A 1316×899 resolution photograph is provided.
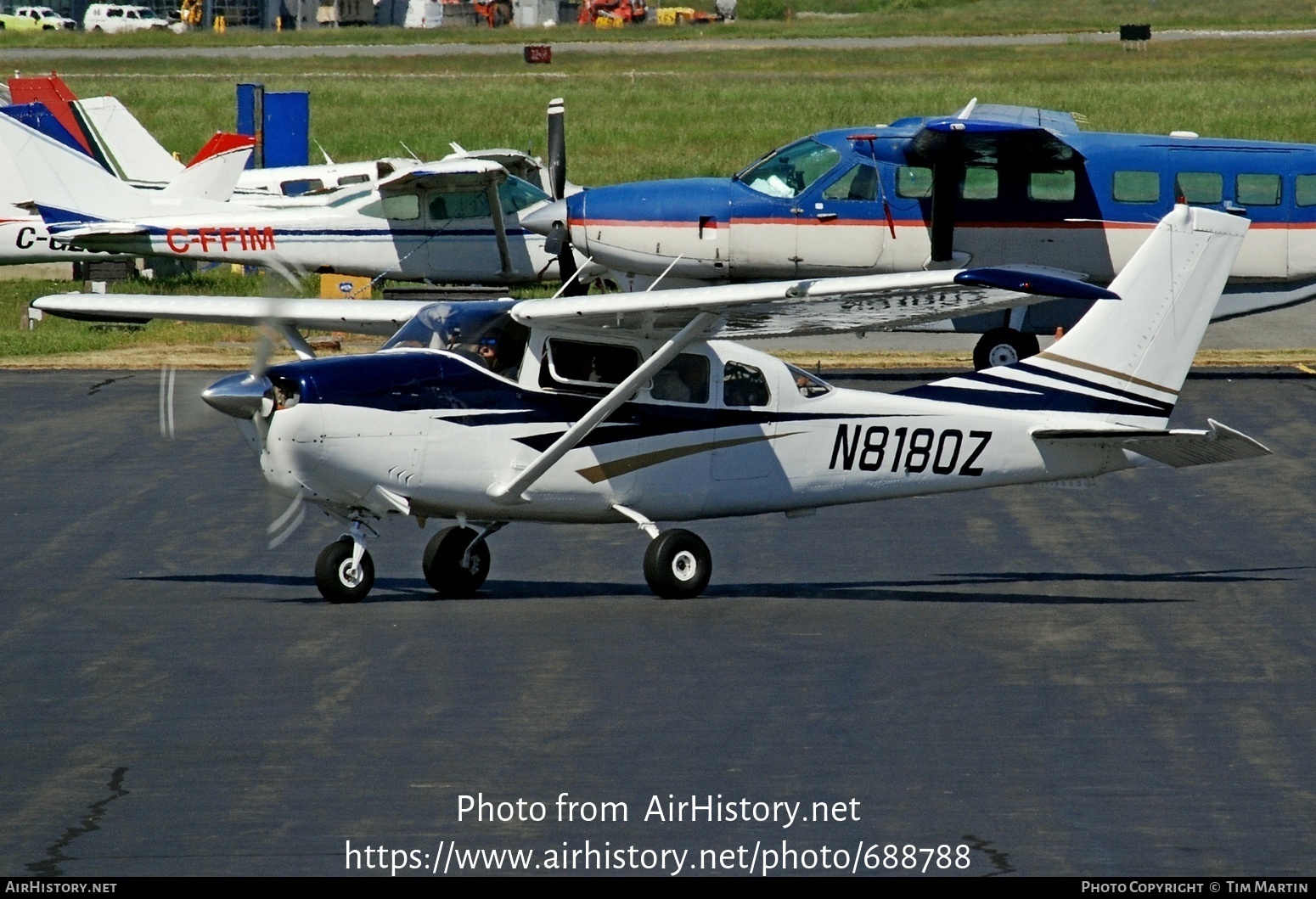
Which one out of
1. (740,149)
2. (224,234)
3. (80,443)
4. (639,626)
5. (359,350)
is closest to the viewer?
(639,626)

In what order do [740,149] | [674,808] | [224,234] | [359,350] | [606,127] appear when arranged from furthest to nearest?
[606,127], [740,149], [224,234], [359,350], [674,808]

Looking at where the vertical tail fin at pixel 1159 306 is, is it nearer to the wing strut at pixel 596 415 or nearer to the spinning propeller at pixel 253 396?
the wing strut at pixel 596 415

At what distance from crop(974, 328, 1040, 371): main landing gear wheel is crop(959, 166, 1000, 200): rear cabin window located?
1690 mm

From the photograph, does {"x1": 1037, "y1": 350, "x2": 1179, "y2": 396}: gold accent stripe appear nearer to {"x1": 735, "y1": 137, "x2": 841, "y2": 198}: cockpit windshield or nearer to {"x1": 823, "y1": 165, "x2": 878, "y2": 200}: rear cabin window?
{"x1": 823, "y1": 165, "x2": 878, "y2": 200}: rear cabin window

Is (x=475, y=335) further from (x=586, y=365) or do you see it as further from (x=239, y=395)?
(x=239, y=395)

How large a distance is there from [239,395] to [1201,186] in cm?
1543

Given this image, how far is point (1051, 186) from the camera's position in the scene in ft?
74.8

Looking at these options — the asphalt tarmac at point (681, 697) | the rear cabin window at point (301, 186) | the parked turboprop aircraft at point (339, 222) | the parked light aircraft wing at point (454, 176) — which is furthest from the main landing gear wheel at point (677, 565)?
the rear cabin window at point (301, 186)

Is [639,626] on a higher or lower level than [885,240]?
lower

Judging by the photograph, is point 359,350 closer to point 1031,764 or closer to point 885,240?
point 885,240

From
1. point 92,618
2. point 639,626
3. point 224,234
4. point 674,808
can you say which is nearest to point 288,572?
point 92,618

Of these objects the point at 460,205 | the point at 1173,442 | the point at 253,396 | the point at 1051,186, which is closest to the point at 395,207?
the point at 460,205

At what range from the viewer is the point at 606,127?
5397cm

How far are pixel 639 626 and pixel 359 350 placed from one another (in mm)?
14552
